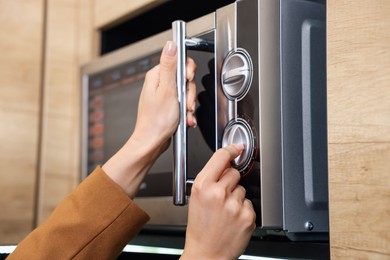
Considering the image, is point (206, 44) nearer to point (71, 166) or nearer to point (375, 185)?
point (375, 185)

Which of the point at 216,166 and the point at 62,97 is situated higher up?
the point at 62,97

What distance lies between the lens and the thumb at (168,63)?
2.67 ft

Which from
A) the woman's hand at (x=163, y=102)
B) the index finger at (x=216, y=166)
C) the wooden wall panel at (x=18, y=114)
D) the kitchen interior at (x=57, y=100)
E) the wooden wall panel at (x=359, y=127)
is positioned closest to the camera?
the wooden wall panel at (x=359, y=127)

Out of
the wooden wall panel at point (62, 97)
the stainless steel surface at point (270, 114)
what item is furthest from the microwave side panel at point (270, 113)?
the wooden wall panel at point (62, 97)

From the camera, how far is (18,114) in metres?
1.18

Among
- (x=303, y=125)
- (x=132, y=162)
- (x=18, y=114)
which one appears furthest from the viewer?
(x=18, y=114)

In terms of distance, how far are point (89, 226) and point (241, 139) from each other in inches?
Result: 9.0

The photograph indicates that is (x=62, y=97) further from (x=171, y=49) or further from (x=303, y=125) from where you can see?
(x=303, y=125)

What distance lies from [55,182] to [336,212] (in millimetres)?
679

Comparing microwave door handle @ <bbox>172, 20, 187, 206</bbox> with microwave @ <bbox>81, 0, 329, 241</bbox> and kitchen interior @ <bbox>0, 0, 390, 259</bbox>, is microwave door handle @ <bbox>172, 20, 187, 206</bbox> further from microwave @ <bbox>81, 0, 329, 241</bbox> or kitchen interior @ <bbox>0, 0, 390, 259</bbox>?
kitchen interior @ <bbox>0, 0, 390, 259</bbox>

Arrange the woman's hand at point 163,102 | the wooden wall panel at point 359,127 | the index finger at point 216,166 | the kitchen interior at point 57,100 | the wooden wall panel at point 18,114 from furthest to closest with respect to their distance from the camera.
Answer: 1. the wooden wall panel at point 18,114
2. the kitchen interior at point 57,100
3. the woman's hand at point 163,102
4. the index finger at point 216,166
5. the wooden wall panel at point 359,127

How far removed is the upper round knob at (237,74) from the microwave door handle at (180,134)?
0.05m

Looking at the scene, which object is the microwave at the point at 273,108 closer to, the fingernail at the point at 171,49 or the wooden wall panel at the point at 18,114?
the fingernail at the point at 171,49

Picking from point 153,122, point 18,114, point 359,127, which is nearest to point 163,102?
point 153,122
